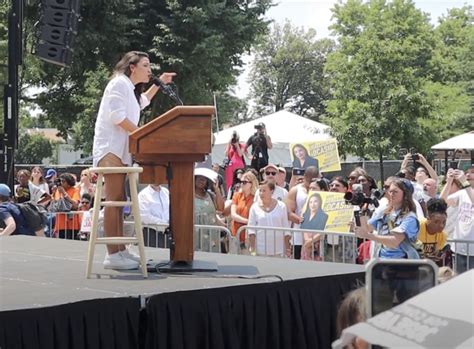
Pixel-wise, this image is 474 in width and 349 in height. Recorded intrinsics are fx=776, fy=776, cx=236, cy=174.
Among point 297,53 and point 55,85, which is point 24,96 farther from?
point 297,53

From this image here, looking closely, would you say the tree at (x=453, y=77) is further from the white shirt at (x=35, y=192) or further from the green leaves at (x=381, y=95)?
the white shirt at (x=35, y=192)

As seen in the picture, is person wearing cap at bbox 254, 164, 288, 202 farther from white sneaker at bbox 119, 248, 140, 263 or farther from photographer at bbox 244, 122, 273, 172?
photographer at bbox 244, 122, 273, 172

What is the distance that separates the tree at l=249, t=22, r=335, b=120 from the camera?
7412 centimetres

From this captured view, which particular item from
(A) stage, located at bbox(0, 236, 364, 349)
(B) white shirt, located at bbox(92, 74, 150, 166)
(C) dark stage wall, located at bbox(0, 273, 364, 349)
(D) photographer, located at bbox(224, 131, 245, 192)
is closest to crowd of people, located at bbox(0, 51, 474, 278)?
(B) white shirt, located at bbox(92, 74, 150, 166)

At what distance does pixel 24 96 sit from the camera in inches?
997

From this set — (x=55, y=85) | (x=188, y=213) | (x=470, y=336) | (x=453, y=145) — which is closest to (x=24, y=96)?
(x=55, y=85)

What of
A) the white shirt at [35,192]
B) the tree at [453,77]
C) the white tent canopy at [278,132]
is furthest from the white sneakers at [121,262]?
the tree at [453,77]

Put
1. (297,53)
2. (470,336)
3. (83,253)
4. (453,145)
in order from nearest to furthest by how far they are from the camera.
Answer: (470,336), (83,253), (453,145), (297,53)

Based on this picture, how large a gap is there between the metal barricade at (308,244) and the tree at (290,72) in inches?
2609

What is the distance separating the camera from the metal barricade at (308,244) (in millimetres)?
7895

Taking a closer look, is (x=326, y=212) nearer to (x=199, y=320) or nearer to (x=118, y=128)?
(x=118, y=128)

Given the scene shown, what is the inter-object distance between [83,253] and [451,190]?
4.59 meters

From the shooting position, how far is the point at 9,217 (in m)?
8.38

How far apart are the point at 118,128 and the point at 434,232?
3357 mm
